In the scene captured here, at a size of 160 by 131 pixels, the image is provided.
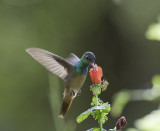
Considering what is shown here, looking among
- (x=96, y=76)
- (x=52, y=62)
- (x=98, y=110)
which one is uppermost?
(x=52, y=62)

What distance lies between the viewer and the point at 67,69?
91.7 inches

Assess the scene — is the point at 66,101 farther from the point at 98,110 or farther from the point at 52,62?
the point at 98,110

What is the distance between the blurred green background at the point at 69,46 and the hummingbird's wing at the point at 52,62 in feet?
12.4

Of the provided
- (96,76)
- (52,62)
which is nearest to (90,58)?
(52,62)

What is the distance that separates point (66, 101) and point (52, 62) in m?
0.26

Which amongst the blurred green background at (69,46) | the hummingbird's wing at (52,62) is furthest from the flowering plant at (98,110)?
the blurred green background at (69,46)

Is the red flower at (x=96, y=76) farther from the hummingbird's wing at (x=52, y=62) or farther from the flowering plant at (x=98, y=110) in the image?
the hummingbird's wing at (x=52, y=62)

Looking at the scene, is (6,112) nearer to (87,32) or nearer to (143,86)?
(87,32)

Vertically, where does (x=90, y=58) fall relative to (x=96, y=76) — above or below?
above

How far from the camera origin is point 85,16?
25.1 feet

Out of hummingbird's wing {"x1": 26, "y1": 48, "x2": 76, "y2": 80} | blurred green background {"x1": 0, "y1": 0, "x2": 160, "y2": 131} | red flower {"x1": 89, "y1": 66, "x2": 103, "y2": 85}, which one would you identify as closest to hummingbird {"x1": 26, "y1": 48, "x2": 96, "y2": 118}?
hummingbird's wing {"x1": 26, "y1": 48, "x2": 76, "y2": 80}

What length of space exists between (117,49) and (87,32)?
3.10ft

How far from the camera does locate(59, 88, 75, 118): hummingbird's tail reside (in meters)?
2.11

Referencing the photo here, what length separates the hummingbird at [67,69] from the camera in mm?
2096
